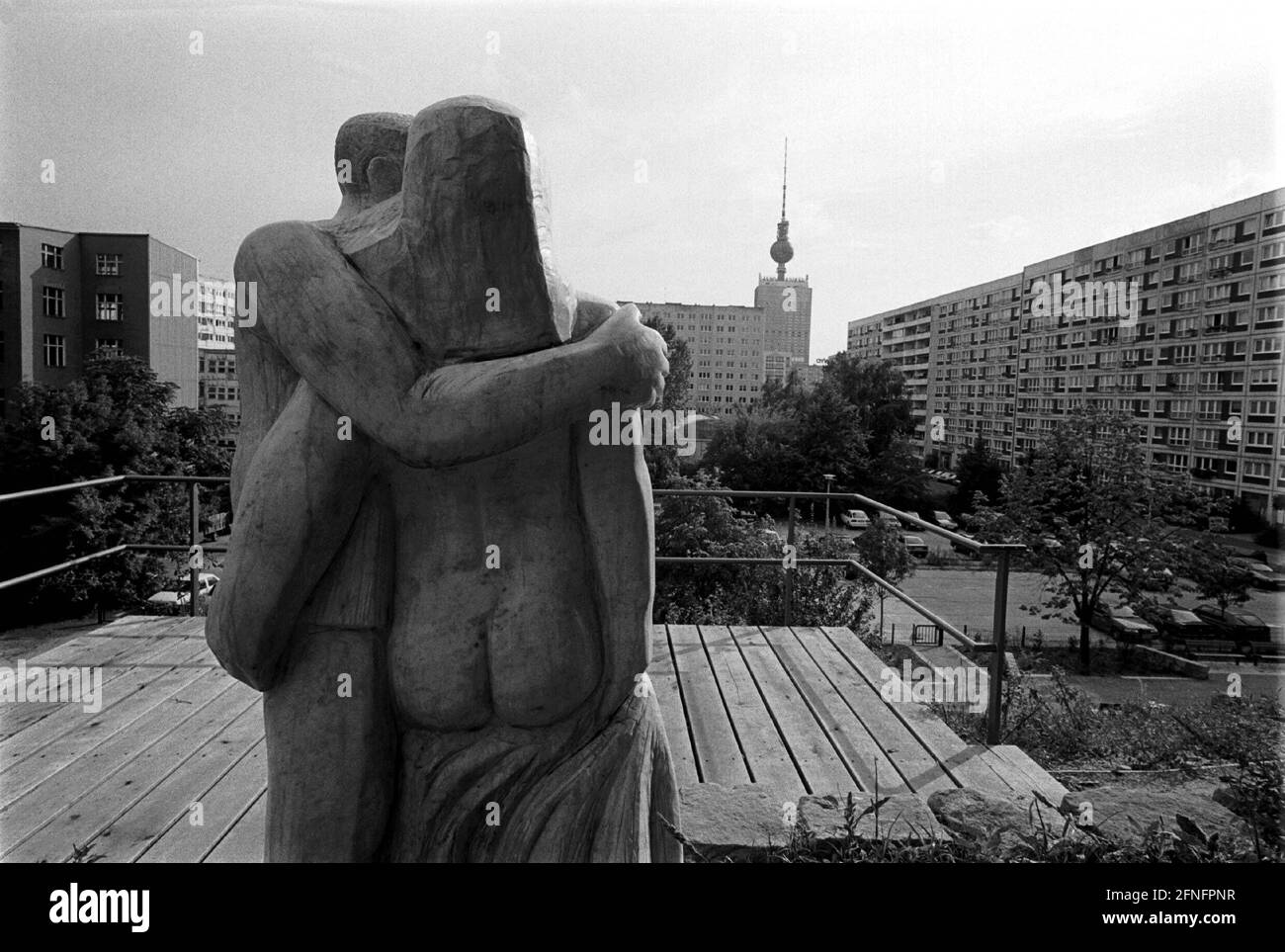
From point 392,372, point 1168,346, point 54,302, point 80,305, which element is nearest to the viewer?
point 392,372

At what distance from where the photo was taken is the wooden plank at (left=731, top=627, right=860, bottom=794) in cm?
358

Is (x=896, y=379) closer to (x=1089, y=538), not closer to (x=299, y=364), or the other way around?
(x=1089, y=538)

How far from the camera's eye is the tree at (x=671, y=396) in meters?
28.2

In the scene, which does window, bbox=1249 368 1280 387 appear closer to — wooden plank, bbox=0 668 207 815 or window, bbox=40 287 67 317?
wooden plank, bbox=0 668 207 815

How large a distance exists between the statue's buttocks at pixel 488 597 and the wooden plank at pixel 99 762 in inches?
79.7

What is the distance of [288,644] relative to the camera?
184 centimetres

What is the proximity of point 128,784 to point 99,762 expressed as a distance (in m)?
0.28

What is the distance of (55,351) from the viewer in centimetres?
3172

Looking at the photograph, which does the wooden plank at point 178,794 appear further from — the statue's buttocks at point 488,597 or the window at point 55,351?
the window at point 55,351

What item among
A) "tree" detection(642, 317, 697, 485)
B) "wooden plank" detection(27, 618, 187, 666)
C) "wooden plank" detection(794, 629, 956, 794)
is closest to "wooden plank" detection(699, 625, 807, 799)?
"wooden plank" detection(794, 629, 956, 794)

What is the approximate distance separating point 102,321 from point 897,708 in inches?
1428
